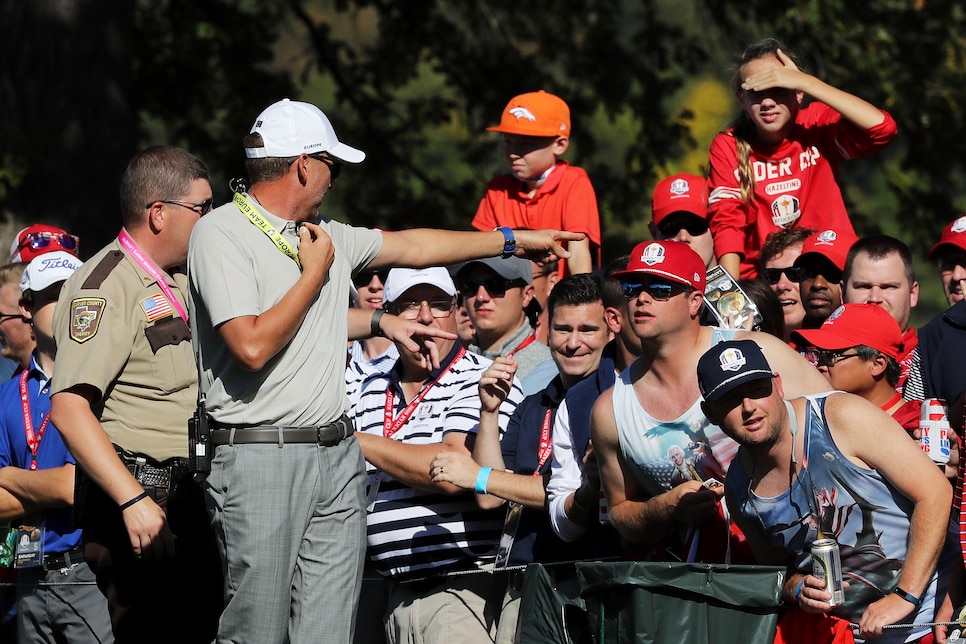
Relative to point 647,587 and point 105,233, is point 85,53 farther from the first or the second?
point 647,587

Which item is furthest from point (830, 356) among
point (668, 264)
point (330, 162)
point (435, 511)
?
point (330, 162)

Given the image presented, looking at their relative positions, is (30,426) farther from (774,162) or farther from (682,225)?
(774,162)

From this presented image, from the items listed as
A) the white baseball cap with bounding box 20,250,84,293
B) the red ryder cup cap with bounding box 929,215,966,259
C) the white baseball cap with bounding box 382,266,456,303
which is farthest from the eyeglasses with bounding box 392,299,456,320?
the red ryder cup cap with bounding box 929,215,966,259

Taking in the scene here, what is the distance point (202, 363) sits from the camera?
15.3ft

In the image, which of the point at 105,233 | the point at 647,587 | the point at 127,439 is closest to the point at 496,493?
the point at 647,587

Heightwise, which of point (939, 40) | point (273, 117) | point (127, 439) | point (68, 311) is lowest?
point (127, 439)

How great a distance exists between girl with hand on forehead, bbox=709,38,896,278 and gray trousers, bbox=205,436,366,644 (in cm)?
313

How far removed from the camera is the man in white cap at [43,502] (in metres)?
5.79

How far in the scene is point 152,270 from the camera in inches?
205

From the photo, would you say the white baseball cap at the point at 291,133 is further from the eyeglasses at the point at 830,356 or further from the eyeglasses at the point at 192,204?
the eyeglasses at the point at 830,356

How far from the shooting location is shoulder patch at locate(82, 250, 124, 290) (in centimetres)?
508

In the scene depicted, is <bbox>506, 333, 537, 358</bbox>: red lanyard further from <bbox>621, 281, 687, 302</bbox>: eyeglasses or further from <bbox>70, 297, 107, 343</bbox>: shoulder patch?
<bbox>70, 297, 107, 343</bbox>: shoulder patch

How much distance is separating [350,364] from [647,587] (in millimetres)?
2501

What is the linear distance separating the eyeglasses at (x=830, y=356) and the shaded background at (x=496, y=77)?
6680 mm
